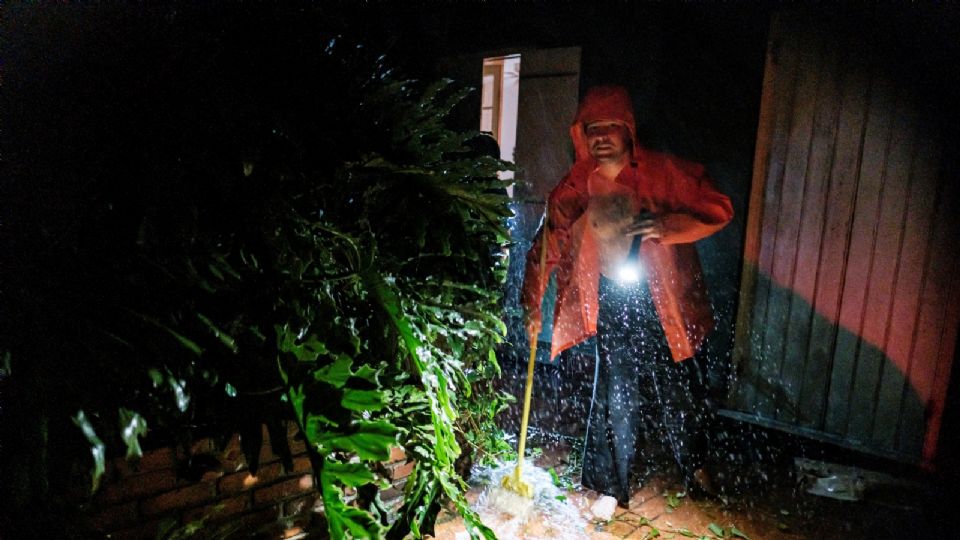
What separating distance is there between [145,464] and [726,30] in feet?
18.2

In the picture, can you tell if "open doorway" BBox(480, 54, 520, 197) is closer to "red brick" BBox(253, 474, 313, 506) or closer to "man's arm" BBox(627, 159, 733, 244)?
"man's arm" BBox(627, 159, 733, 244)

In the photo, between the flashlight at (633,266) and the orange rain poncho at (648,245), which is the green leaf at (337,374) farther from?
the flashlight at (633,266)

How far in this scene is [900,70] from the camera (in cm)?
429

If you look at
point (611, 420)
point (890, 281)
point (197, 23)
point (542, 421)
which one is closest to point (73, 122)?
point (197, 23)

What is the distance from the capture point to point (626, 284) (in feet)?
14.1

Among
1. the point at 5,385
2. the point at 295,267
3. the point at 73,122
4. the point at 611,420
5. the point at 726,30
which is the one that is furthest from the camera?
the point at 726,30

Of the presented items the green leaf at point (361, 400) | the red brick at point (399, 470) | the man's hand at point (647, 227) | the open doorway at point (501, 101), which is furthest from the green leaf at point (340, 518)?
the open doorway at point (501, 101)

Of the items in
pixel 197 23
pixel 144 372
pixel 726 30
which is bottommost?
pixel 144 372

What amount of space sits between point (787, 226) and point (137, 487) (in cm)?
510

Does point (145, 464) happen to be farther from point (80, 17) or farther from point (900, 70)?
point (900, 70)

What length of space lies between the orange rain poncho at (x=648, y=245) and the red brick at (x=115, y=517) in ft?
9.35

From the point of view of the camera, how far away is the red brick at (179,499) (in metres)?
1.95

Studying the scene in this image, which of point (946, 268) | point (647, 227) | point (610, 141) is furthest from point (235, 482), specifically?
point (946, 268)

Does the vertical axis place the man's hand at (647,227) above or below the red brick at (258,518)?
above
